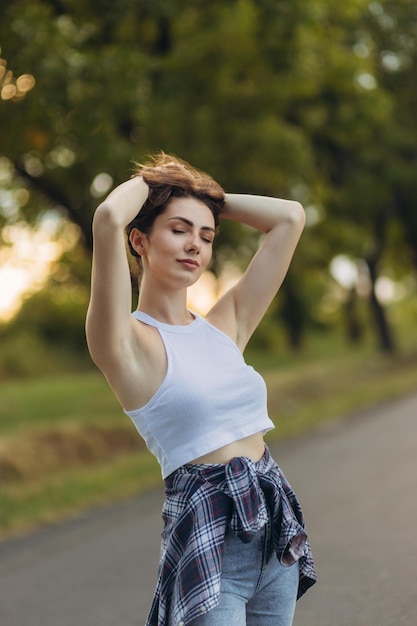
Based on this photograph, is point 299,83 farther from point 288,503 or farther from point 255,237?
point 288,503

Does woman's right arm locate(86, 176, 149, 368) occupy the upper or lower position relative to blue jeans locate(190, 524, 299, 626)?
upper

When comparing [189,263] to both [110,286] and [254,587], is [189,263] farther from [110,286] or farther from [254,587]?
[254,587]

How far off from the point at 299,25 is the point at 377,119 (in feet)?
31.8

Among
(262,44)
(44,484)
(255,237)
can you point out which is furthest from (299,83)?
(44,484)

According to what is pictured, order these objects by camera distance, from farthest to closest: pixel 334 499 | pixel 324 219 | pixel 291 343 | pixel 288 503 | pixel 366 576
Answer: pixel 291 343, pixel 324 219, pixel 334 499, pixel 366 576, pixel 288 503

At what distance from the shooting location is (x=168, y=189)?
271 centimetres

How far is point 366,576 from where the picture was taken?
5.75 meters

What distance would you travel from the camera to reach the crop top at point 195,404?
8.43ft

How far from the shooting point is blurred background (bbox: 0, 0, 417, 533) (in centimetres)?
1089

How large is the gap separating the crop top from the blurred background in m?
5.94

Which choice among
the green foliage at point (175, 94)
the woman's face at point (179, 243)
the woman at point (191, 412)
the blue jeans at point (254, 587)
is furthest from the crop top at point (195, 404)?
the green foliage at point (175, 94)

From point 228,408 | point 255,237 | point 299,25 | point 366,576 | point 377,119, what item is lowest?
point 366,576

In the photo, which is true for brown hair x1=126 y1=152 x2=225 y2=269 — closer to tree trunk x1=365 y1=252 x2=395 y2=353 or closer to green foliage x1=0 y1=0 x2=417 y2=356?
green foliage x1=0 y1=0 x2=417 y2=356

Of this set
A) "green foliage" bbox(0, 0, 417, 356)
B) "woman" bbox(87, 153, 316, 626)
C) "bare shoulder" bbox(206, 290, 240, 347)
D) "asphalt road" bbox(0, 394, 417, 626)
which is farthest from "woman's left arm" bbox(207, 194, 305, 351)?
"green foliage" bbox(0, 0, 417, 356)
